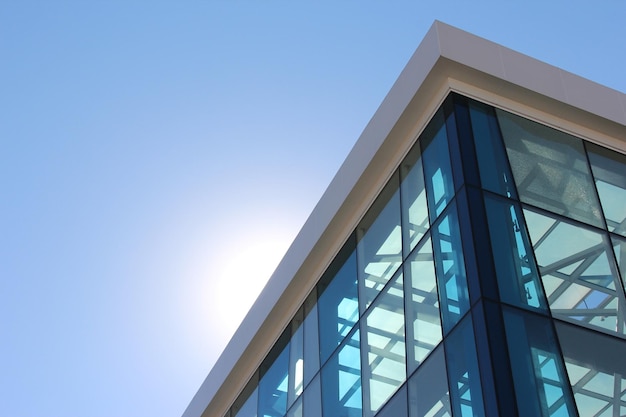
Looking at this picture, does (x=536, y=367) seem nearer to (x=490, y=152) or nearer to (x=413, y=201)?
(x=490, y=152)

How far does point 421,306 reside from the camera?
51.9 ft

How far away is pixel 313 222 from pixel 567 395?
25.5 ft

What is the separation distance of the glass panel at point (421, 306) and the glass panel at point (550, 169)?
194cm

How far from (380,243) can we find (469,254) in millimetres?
3392

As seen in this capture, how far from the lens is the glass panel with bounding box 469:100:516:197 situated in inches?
621

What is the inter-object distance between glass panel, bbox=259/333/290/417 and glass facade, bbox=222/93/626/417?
1164 millimetres

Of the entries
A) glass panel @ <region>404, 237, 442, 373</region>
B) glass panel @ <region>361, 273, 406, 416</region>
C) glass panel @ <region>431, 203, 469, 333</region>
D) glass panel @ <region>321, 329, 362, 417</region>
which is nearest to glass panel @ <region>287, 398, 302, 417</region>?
glass panel @ <region>321, 329, 362, 417</region>

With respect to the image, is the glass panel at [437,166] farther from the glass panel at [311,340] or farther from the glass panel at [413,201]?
the glass panel at [311,340]

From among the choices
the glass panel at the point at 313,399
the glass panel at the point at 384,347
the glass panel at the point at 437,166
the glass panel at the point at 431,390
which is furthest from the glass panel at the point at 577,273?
the glass panel at the point at 313,399

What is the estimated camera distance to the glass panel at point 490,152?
1577 cm

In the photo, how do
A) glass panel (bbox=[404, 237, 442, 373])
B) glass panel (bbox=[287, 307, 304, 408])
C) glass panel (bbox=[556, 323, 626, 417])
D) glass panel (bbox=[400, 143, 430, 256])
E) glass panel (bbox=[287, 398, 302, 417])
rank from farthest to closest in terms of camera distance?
1. glass panel (bbox=[287, 307, 304, 408])
2. glass panel (bbox=[287, 398, 302, 417])
3. glass panel (bbox=[400, 143, 430, 256])
4. glass panel (bbox=[404, 237, 442, 373])
5. glass panel (bbox=[556, 323, 626, 417])

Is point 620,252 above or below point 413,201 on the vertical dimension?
below

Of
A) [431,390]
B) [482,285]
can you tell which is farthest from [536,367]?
[431,390]

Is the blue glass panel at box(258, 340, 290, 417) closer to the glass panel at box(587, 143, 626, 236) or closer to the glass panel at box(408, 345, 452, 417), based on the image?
the glass panel at box(408, 345, 452, 417)
